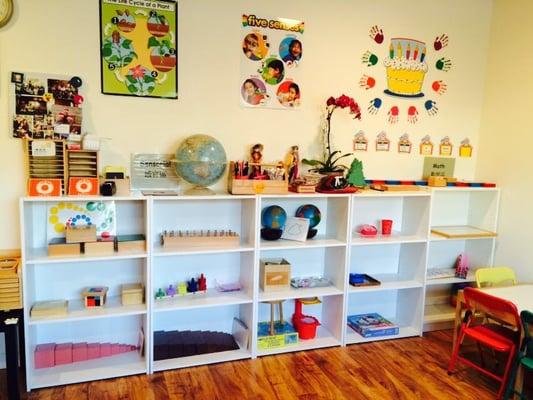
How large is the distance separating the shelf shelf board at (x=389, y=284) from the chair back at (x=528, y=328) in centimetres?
99

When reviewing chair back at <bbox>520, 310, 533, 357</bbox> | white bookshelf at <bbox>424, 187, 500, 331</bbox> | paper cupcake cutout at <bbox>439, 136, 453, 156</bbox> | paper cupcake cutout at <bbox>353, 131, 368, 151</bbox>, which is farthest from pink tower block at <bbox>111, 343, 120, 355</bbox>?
paper cupcake cutout at <bbox>439, 136, 453, 156</bbox>

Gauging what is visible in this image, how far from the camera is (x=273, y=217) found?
2.96 meters

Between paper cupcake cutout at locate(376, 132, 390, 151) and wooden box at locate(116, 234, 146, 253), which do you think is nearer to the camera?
wooden box at locate(116, 234, 146, 253)

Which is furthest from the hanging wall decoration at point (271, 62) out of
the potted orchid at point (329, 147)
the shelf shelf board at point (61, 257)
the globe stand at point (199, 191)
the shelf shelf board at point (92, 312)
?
the shelf shelf board at point (92, 312)

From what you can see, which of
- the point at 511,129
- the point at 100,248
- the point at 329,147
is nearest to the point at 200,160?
the point at 100,248

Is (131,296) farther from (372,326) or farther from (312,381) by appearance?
(372,326)

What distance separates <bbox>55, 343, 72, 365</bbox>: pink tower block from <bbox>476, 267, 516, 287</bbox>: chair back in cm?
283

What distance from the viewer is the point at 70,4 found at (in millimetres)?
2508

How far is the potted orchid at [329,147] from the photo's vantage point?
10.0 feet

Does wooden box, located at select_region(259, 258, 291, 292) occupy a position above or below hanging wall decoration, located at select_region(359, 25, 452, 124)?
below

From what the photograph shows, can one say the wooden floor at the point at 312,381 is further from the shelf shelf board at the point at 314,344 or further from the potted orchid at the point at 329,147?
the potted orchid at the point at 329,147

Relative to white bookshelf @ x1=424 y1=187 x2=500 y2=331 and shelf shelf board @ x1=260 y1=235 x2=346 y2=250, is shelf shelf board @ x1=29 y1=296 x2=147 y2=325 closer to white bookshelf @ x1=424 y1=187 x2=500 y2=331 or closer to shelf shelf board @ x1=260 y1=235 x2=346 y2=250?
shelf shelf board @ x1=260 y1=235 x2=346 y2=250

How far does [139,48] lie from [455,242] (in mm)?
2997

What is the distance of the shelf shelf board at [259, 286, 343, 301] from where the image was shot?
9.43 feet
